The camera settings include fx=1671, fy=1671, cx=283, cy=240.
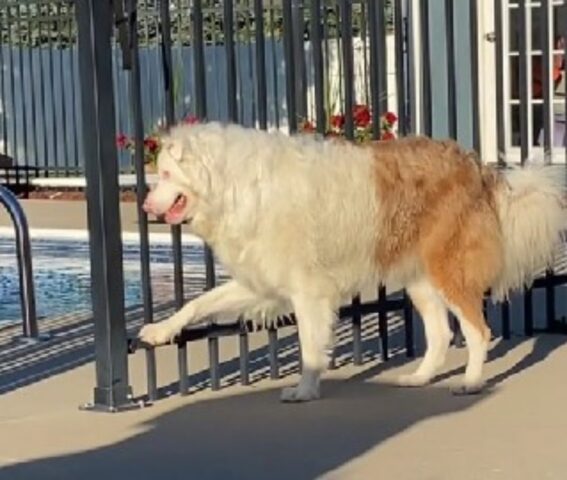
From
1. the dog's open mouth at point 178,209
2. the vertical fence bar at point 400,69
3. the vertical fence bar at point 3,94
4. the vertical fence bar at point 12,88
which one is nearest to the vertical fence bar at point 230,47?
the dog's open mouth at point 178,209

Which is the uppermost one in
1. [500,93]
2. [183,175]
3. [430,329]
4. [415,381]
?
[500,93]

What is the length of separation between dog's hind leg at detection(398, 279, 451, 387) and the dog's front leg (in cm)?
92

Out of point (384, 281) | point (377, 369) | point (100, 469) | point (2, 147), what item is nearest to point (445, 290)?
point (384, 281)

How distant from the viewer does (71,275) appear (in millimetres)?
13227

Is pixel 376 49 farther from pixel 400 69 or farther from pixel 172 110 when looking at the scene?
pixel 172 110

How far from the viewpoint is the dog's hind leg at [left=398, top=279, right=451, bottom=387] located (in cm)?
827

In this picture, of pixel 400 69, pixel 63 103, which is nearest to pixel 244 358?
pixel 400 69

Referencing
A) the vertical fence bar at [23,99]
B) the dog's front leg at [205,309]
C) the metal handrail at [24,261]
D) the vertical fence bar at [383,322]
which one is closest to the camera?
the dog's front leg at [205,309]

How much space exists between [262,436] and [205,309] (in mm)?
957

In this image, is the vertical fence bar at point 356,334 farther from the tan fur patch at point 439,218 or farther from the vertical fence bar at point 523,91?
the vertical fence bar at point 523,91

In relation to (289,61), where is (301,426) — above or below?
below

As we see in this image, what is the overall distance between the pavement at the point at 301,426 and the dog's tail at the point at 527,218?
571 mm

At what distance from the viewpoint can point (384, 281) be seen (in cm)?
810

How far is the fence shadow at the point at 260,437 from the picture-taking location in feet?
21.8
